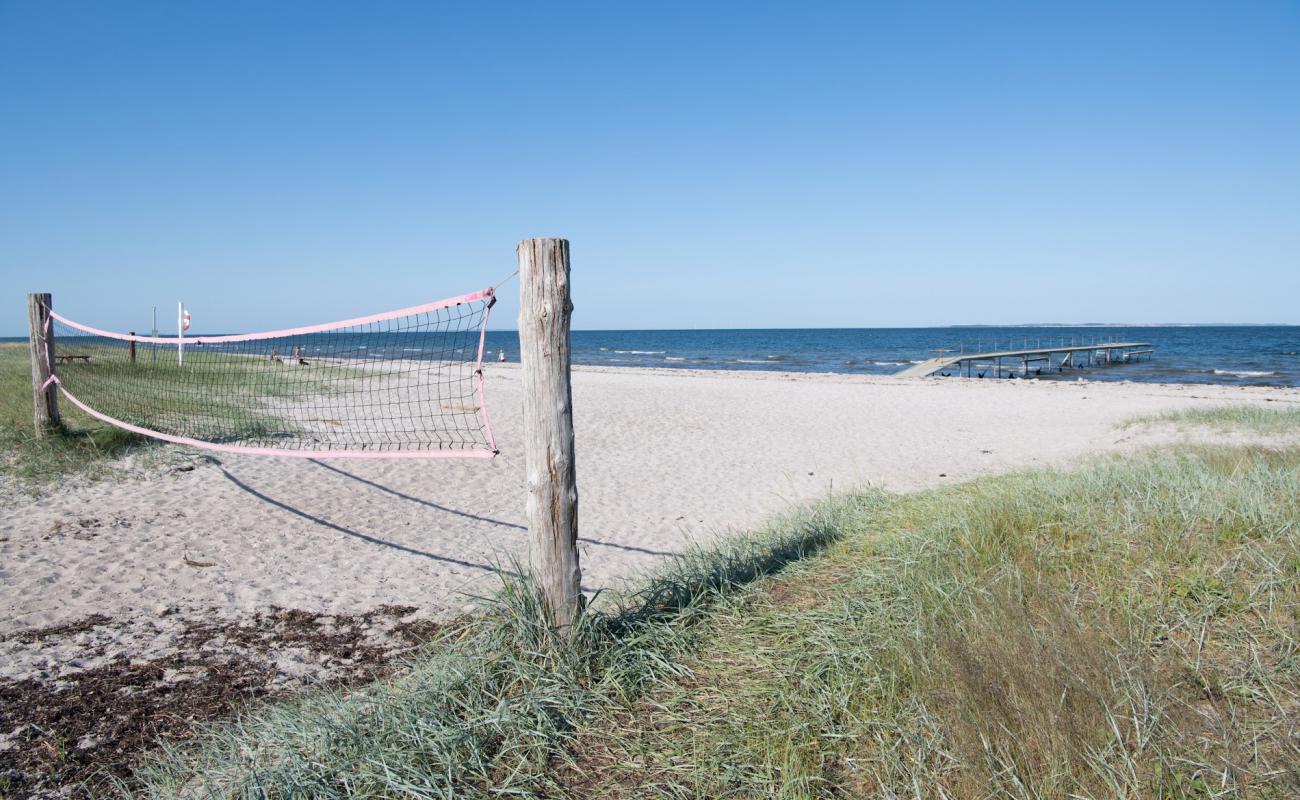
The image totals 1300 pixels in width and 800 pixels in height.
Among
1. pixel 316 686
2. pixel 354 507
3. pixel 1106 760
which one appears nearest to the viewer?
pixel 1106 760

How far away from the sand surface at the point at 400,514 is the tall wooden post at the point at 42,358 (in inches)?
59.7

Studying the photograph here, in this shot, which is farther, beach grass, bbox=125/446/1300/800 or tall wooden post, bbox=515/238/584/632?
tall wooden post, bbox=515/238/584/632

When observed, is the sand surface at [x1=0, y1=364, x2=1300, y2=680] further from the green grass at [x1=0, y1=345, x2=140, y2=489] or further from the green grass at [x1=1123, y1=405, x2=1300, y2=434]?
the green grass at [x1=1123, y1=405, x2=1300, y2=434]

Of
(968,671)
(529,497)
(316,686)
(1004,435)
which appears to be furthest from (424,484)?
(1004,435)

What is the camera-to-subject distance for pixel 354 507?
7391 millimetres

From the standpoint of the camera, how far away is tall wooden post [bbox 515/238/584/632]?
3467 mm

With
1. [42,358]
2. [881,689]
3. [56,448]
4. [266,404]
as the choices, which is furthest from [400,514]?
[266,404]

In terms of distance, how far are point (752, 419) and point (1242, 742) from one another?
12.1m

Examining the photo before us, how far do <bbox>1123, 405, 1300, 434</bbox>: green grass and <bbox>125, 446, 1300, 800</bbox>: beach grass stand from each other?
26.9 ft

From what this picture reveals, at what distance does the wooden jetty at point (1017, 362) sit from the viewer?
98.8 ft

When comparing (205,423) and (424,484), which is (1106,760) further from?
(205,423)

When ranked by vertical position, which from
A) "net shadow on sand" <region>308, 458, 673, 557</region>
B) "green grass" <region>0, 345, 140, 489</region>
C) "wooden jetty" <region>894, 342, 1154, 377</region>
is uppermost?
"wooden jetty" <region>894, 342, 1154, 377</region>

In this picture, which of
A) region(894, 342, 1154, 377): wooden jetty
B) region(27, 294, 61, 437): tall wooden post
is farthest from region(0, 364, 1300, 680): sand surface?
region(894, 342, 1154, 377): wooden jetty

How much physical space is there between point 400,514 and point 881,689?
5.62 metres
